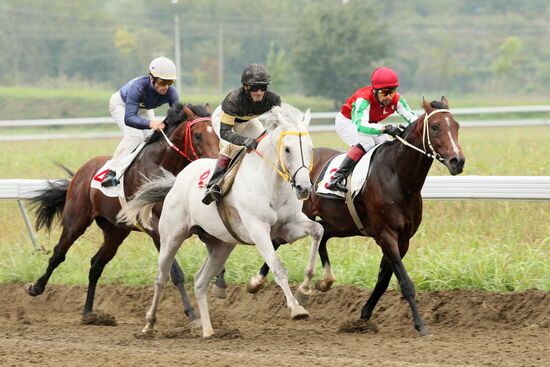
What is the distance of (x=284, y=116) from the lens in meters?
7.43

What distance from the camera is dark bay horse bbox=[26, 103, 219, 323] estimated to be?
29.7 feet

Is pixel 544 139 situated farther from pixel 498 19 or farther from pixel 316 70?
pixel 498 19

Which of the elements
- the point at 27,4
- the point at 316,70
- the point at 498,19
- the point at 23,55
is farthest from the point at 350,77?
the point at 498,19

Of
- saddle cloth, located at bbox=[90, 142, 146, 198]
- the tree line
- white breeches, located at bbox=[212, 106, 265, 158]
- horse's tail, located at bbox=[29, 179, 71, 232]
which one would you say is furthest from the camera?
the tree line

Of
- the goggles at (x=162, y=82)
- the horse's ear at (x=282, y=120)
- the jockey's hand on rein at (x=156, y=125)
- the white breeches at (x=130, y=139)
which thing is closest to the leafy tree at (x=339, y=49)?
the white breeches at (x=130, y=139)

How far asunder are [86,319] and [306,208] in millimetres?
2372

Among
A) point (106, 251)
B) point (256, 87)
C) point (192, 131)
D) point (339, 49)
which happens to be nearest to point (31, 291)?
point (106, 251)

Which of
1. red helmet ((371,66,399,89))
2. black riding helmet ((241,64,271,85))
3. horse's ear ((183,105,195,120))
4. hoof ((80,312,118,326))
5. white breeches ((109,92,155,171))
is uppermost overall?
black riding helmet ((241,64,271,85))

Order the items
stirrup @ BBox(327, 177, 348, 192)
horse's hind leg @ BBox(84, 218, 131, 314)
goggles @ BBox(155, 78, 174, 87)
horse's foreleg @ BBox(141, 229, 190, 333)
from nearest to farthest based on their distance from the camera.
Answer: horse's foreleg @ BBox(141, 229, 190, 333) < stirrup @ BBox(327, 177, 348, 192) < goggles @ BBox(155, 78, 174, 87) < horse's hind leg @ BBox(84, 218, 131, 314)

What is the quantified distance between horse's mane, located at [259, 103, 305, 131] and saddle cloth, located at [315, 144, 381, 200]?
1487mm

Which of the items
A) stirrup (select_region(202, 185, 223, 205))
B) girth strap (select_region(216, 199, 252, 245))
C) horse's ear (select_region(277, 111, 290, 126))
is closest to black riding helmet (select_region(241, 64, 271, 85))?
horse's ear (select_region(277, 111, 290, 126))

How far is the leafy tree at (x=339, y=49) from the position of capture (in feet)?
157

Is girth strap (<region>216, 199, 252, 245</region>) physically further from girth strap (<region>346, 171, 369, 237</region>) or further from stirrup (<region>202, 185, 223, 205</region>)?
girth strap (<region>346, 171, 369, 237</region>)

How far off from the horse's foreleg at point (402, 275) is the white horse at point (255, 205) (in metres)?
0.81
